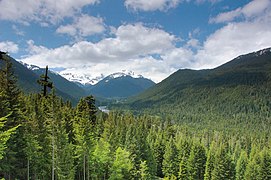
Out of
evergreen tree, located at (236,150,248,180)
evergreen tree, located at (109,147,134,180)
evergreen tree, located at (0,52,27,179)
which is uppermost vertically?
evergreen tree, located at (0,52,27,179)


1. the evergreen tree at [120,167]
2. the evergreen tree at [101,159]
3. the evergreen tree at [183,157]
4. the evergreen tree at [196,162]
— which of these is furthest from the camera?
the evergreen tree at [196,162]

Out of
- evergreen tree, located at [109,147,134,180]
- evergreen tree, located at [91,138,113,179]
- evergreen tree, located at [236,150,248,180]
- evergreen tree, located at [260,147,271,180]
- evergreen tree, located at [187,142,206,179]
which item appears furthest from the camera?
evergreen tree, located at [236,150,248,180]

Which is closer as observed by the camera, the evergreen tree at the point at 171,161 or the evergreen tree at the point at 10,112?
the evergreen tree at the point at 10,112

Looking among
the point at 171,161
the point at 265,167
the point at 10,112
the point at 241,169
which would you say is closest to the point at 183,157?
the point at 171,161

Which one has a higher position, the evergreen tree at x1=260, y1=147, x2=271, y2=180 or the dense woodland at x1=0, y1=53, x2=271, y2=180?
the dense woodland at x1=0, y1=53, x2=271, y2=180

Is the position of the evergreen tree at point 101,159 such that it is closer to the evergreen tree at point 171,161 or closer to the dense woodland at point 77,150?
the dense woodland at point 77,150

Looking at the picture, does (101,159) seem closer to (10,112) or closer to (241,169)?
(10,112)

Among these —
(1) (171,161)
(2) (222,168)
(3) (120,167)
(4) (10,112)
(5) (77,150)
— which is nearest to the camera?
(4) (10,112)

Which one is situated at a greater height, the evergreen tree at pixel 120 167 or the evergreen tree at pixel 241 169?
the evergreen tree at pixel 120 167

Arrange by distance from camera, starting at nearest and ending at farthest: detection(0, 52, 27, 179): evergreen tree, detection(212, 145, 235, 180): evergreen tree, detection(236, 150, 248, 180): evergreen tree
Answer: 1. detection(0, 52, 27, 179): evergreen tree
2. detection(212, 145, 235, 180): evergreen tree
3. detection(236, 150, 248, 180): evergreen tree

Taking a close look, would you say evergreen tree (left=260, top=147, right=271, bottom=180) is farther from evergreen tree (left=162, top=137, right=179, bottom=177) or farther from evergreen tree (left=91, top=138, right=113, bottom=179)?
evergreen tree (left=91, top=138, right=113, bottom=179)

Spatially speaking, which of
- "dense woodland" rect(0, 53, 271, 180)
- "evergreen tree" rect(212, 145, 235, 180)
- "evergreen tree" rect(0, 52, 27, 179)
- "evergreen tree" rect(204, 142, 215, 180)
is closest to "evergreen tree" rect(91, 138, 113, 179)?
"dense woodland" rect(0, 53, 271, 180)

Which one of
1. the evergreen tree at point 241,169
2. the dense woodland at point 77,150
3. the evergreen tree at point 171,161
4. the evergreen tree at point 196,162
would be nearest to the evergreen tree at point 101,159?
the dense woodland at point 77,150

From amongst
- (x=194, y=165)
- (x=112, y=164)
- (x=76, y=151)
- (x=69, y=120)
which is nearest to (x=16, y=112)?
(x=76, y=151)
